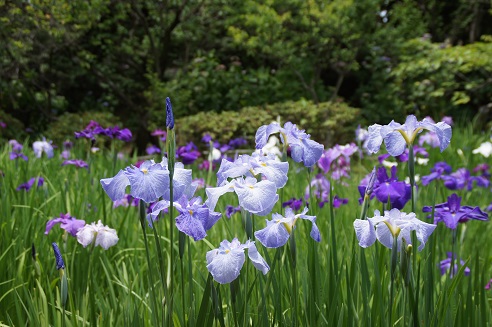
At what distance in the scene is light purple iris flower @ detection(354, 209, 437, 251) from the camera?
38.6 inches

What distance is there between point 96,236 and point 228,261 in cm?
66

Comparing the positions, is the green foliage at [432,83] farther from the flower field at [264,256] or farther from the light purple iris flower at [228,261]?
the light purple iris flower at [228,261]

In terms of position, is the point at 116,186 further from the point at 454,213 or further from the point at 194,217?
the point at 454,213

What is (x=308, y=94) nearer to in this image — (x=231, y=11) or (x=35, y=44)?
(x=231, y=11)

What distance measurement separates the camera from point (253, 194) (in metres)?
0.94

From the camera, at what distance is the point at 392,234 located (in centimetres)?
99

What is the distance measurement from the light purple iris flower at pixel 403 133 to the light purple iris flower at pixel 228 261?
0.38 meters

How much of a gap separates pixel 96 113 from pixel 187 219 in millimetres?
7487

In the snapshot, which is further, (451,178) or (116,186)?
(451,178)

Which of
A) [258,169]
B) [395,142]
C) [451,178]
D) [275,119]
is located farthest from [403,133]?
[275,119]

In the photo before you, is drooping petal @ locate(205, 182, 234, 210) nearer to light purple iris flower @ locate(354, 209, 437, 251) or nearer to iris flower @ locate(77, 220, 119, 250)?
light purple iris flower @ locate(354, 209, 437, 251)

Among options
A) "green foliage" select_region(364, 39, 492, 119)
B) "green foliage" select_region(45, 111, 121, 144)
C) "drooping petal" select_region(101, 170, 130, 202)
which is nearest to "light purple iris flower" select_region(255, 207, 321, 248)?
"drooping petal" select_region(101, 170, 130, 202)

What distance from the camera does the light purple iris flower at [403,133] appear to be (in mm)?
1096

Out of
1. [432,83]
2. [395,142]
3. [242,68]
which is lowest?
[395,142]
